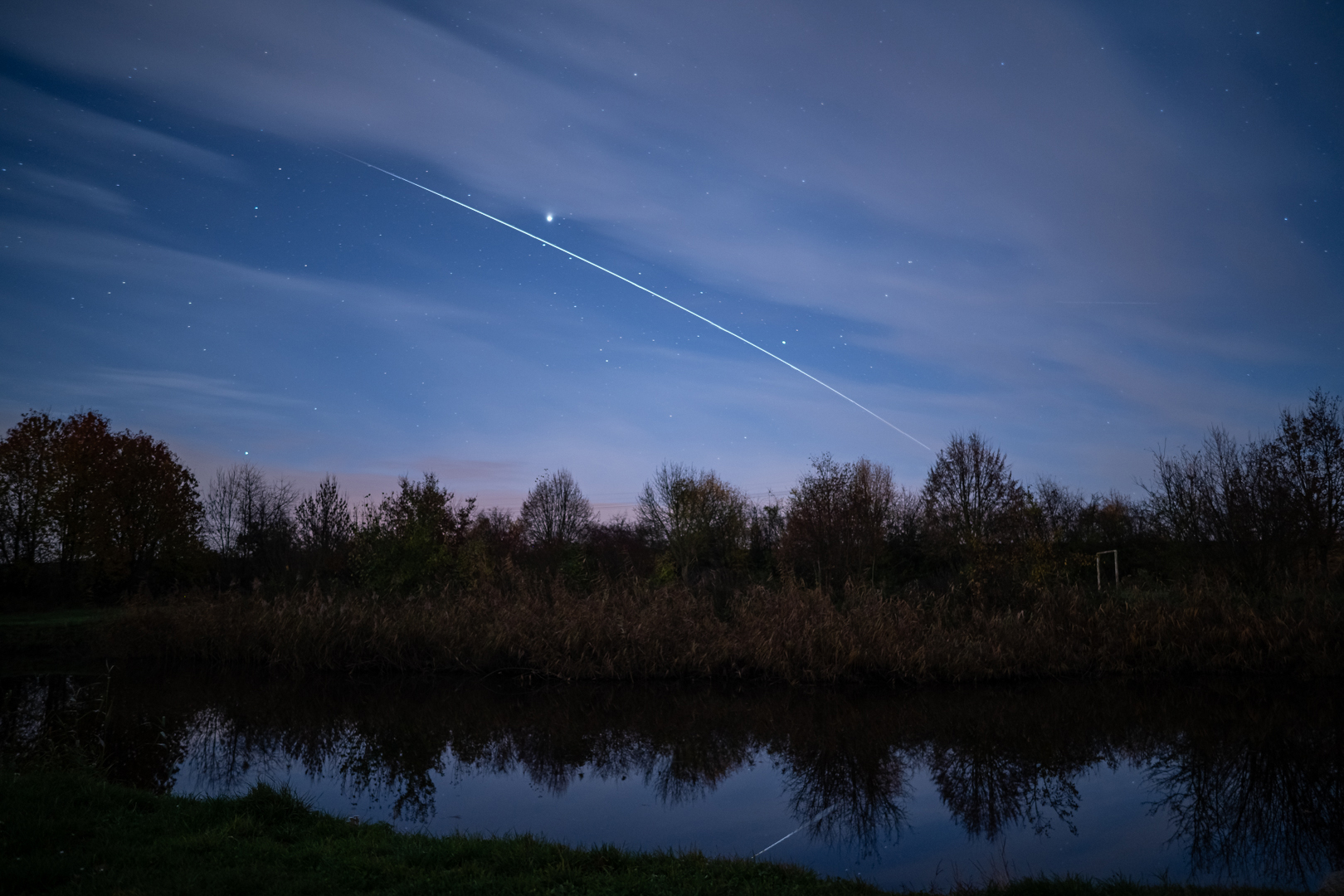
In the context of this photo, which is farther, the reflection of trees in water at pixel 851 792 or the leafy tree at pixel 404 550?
the leafy tree at pixel 404 550

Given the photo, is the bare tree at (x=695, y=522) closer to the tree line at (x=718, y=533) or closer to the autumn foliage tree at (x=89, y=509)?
the tree line at (x=718, y=533)

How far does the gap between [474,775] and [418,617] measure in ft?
27.9

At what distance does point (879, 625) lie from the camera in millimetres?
15000

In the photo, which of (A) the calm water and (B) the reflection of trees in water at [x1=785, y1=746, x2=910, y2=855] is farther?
(B) the reflection of trees in water at [x1=785, y1=746, x2=910, y2=855]

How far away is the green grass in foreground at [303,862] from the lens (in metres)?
4.77

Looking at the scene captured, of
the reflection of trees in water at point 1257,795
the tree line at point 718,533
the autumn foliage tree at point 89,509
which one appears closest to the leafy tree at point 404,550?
the tree line at point 718,533

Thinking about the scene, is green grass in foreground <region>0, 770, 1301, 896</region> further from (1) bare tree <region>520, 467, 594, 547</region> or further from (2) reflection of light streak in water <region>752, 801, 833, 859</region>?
(1) bare tree <region>520, 467, 594, 547</region>

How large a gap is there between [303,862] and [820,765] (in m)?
6.29

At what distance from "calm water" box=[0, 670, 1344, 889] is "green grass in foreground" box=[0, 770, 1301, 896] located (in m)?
1.55

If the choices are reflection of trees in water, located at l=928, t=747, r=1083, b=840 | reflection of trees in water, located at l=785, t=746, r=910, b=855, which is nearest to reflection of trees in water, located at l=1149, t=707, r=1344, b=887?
reflection of trees in water, located at l=928, t=747, r=1083, b=840

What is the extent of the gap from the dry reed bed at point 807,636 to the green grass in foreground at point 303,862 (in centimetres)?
942

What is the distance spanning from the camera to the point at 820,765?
9758 millimetres

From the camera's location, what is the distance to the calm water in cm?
711

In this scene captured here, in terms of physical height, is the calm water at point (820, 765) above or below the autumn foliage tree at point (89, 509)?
below
